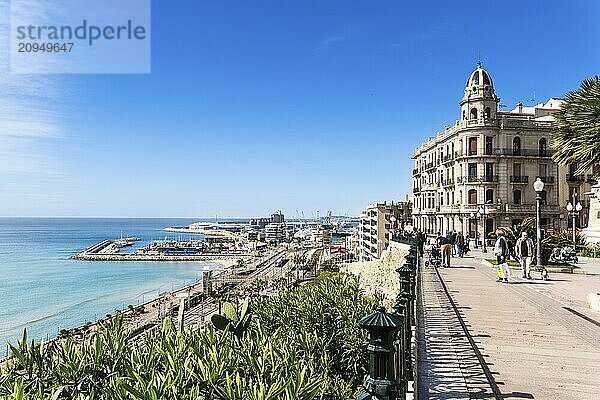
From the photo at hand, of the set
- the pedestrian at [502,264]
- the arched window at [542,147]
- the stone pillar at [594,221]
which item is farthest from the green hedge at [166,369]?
the arched window at [542,147]

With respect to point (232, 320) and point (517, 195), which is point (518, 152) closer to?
point (517, 195)

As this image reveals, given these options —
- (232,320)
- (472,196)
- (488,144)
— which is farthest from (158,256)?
(232,320)

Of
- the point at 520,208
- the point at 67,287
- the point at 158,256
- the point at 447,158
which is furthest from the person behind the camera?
the point at 158,256

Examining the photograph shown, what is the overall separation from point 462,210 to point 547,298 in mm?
34561

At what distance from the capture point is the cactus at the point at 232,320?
5098 millimetres

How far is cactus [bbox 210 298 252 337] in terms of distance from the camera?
16.7 ft

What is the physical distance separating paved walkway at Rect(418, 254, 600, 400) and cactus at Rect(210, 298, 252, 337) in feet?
6.19

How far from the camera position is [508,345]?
720cm

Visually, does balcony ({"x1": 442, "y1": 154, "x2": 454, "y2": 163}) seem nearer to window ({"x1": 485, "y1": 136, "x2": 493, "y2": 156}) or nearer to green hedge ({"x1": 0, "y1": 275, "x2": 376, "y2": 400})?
window ({"x1": 485, "y1": 136, "x2": 493, "y2": 156})

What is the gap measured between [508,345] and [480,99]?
41908 mm

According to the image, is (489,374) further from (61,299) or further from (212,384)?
(61,299)

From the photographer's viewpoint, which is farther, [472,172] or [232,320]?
[472,172]

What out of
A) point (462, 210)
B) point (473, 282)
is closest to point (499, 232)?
point (473, 282)

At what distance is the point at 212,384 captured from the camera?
10.3 feet
